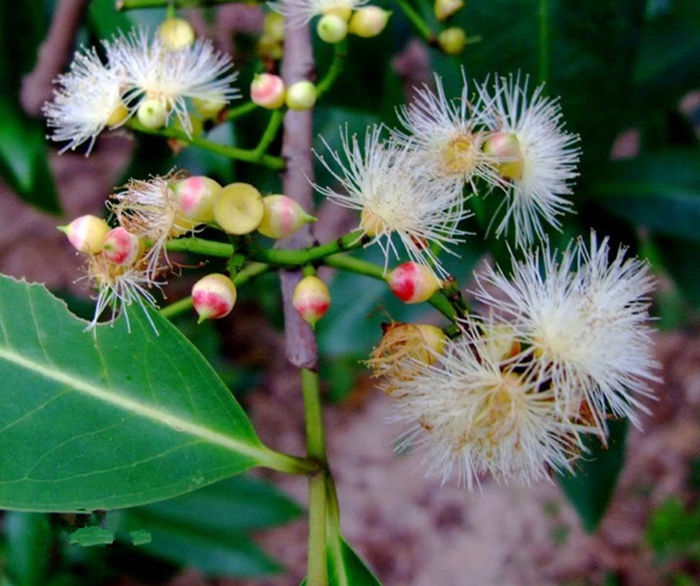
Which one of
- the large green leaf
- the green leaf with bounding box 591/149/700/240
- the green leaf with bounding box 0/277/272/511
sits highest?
the green leaf with bounding box 591/149/700/240

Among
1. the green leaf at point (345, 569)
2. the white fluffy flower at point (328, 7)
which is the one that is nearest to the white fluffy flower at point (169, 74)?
the white fluffy flower at point (328, 7)

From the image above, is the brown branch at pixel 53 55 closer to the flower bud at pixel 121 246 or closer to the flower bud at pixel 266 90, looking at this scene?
the flower bud at pixel 266 90

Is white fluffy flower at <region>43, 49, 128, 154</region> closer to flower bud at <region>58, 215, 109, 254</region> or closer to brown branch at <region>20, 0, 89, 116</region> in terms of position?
flower bud at <region>58, 215, 109, 254</region>

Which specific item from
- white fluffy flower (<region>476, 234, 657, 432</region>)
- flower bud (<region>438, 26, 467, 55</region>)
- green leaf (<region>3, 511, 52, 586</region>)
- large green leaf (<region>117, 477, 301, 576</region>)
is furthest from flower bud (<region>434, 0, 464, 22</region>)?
large green leaf (<region>117, 477, 301, 576</region>)

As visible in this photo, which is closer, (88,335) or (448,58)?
(88,335)

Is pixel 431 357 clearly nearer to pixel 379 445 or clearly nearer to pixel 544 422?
pixel 544 422

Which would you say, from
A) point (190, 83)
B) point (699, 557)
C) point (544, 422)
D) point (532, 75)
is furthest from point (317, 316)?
point (699, 557)
